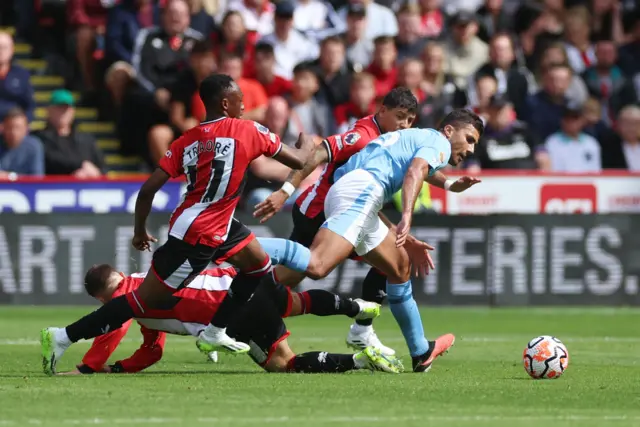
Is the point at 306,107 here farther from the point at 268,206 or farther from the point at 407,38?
the point at 268,206

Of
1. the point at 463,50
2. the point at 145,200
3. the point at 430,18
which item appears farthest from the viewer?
the point at 430,18

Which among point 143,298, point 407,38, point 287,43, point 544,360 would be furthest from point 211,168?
point 407,38

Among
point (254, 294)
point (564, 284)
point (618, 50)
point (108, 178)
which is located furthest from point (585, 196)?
point (254, 294)

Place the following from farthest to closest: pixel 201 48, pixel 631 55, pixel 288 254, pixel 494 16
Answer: pixel 631 55 → pixel 494 16 → pixel 201 48 → pixel 288 254

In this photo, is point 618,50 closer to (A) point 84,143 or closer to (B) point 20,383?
(A) point 84,143

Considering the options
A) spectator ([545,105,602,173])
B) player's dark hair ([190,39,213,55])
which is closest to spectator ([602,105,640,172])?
spectator ([545,105,602,173])

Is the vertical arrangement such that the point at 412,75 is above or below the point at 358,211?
below

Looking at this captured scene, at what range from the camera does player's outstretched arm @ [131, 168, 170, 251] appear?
30.0 ft

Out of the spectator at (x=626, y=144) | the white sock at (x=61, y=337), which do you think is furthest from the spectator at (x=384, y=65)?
the white sock at (x=61, y=337)

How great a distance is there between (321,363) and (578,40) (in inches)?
541

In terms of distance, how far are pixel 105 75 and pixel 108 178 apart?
8.07ft

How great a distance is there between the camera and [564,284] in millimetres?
17234

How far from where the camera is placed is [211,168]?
9.19 metres

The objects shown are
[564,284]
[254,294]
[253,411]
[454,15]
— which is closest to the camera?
[253,411]
